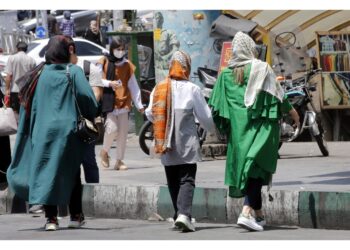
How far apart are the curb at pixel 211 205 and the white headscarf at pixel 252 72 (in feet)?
3.22

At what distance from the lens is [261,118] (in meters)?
10.6

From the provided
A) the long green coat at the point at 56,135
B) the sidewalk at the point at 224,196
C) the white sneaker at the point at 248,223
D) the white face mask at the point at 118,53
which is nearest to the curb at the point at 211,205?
the sidewalk at the point at 224,196

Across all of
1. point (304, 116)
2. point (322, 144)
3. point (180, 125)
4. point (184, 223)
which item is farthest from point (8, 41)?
point (184, 223)

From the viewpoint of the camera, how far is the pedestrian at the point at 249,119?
10.5 metres

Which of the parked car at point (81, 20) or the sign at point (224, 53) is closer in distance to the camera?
the sign at point (224, 53)

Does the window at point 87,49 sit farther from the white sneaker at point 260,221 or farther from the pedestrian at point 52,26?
the white sneaker at point 260,221

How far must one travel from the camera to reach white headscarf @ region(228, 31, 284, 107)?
414 inches

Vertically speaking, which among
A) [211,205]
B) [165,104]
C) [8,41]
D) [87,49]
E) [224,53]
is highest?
[8,41]

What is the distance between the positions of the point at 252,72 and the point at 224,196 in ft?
4.69

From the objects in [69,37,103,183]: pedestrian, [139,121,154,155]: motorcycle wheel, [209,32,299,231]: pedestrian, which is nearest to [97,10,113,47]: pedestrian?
[139,121,154,155]: motorcycle wheel

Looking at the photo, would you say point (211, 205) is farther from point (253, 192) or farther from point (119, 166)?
point (119, 166)

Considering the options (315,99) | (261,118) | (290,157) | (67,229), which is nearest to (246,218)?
(261,118)

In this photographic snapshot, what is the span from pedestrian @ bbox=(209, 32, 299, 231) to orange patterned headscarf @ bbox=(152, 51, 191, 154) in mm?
346

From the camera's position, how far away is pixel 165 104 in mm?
10695
